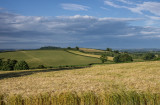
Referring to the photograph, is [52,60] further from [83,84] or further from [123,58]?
[83,84]

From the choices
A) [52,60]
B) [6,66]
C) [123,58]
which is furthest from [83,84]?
[52,60]

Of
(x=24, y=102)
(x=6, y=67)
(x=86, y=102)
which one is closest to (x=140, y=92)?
(x=86, y=102)

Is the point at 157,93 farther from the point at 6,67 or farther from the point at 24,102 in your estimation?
the point at 6,67

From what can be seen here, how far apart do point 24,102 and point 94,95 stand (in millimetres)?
2370

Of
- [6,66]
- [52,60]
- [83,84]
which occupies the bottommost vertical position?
[6,66]

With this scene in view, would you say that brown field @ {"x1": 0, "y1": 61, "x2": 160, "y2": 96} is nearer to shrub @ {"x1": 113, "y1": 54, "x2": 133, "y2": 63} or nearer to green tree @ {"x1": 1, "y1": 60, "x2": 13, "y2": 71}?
green tree @ {"x1": 1, "y1": 60, "x2": 13, "y2": 71}

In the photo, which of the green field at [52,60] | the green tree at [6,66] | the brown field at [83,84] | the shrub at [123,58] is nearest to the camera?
the brown field at [83,84]

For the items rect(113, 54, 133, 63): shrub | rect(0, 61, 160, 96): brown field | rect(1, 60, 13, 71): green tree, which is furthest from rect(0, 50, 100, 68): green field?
→ rect(0, 61, 160, 96): brown field

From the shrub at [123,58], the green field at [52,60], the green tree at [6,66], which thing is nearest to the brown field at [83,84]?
the green tree at [6,66]

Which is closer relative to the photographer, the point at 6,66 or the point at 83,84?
the point at 83,84

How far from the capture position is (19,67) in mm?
42375

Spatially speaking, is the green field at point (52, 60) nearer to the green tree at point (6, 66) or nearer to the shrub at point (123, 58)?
the shrub at point (123, 58)

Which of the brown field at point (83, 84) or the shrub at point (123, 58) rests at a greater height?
the brown field at point (83, 84)

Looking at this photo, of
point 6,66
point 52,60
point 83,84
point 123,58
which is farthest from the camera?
point 52,60
